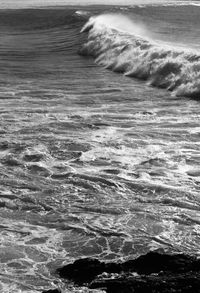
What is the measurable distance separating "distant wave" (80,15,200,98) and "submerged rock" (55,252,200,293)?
12.7m

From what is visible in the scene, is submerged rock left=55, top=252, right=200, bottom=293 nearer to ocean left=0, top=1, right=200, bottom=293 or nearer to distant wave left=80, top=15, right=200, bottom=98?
ocean left=0, top=1, right=200, bottom=293

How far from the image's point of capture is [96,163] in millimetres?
11711

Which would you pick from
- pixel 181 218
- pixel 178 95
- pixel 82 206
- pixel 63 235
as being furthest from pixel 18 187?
pixel 178 95

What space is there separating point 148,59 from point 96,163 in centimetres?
1463

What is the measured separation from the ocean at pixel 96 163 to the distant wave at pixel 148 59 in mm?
80

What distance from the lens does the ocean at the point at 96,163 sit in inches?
324

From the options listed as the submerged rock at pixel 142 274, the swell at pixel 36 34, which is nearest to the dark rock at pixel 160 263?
the submerged rock at pixel 142 274

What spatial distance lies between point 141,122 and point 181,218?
6291 millimetres

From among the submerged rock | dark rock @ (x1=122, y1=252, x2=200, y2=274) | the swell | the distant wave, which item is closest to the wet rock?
the submerged rock

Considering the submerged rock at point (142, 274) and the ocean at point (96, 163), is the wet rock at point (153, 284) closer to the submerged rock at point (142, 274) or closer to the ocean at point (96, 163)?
the submerged rock at point (142, 274)

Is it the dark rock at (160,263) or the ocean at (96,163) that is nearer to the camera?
the dark rock at (160,263)

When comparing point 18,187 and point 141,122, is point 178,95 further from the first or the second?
point 18,187

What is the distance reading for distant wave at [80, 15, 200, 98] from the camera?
2125 cm

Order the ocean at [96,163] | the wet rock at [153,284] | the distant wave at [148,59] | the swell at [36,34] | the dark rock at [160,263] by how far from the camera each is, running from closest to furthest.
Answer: the wet rock at [153,284], the dark rock at [160,263], the ocean at [96,163], the distant wave at [148,59], the swell at [36,34]
